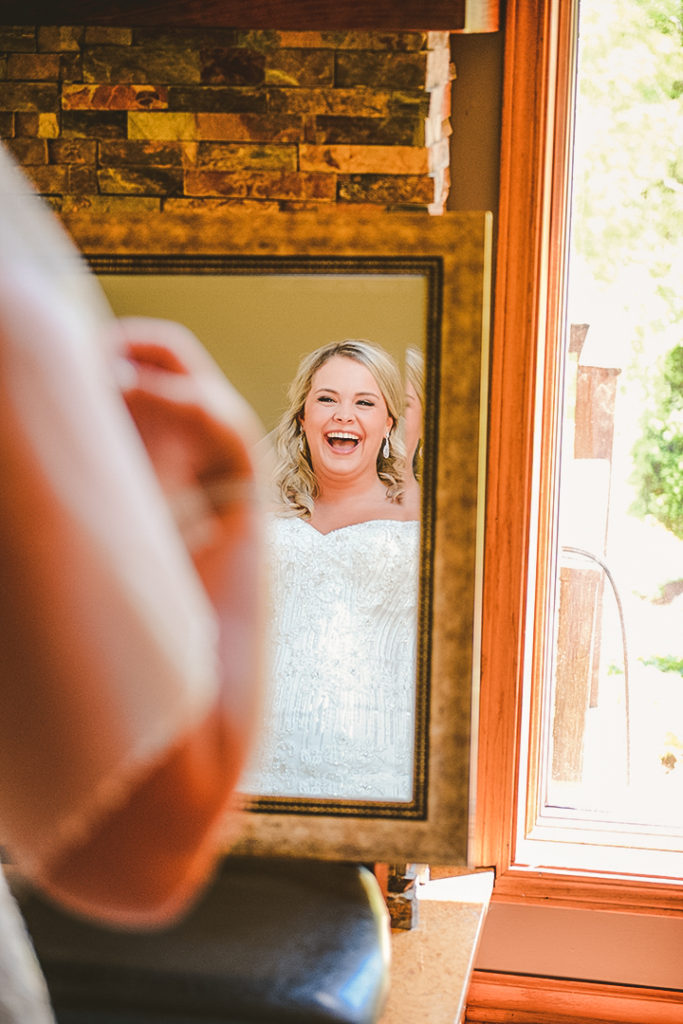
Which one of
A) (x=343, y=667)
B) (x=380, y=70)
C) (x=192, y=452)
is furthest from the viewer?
(x=380, y=70)

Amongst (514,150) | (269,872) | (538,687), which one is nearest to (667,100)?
(514,150)

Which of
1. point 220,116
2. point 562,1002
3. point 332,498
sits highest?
point 220,116

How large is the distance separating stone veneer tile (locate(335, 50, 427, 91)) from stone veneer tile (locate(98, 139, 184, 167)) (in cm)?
22

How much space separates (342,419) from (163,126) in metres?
0.45

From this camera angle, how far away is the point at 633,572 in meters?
1.41

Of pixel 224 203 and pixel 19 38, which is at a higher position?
pixel 19 38

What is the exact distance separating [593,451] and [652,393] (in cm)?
12

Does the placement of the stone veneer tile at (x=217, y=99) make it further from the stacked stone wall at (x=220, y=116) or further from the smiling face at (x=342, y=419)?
the smiling face at (x=342, y=419)

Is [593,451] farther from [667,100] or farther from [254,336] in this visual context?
[254,336]

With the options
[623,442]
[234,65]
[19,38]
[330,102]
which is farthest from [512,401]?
[19,38]

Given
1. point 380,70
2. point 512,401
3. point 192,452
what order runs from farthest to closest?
point 512,401, point 380,70, point 192,452

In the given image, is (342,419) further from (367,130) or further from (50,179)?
(50,179)

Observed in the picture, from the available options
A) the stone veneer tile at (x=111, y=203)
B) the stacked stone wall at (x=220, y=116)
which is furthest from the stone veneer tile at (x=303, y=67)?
the stone veneer tile at (x=111, y=203)

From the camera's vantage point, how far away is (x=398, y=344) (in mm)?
979
